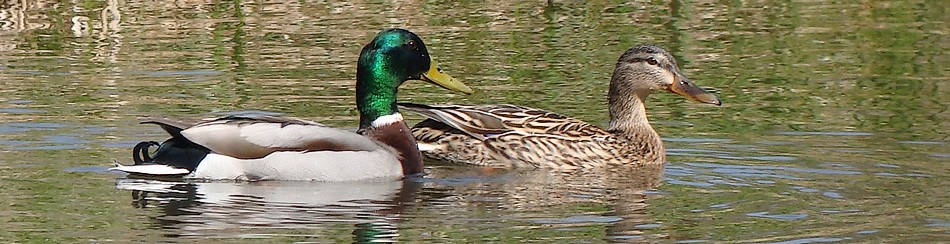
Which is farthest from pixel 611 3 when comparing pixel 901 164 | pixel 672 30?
pixel 901 164

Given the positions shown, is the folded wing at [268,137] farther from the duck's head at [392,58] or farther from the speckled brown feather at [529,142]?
the speckled brown feather at [529,142]

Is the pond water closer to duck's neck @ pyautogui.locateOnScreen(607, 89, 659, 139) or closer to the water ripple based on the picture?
the water ripple

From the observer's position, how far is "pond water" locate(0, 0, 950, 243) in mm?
9078

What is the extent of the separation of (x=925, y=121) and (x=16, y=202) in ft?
19.7

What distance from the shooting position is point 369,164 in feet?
35.0

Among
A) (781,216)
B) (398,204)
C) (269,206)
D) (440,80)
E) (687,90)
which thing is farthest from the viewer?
(687,90)

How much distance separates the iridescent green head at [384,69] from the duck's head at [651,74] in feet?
4.58

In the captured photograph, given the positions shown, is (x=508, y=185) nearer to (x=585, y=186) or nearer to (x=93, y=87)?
(x=585, y=186)

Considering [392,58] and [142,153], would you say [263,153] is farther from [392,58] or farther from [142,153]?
[392,58]

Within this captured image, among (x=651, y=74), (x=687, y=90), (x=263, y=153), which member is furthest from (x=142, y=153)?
(x=687, y=90)

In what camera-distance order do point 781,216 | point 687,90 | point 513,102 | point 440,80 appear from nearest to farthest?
point 781,216
point 440,80
point 687,90
point 513,102

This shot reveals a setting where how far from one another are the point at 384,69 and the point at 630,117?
66.1 inches

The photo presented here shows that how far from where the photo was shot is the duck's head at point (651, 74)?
12.1 m

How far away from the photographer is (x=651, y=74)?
39.7 ft
